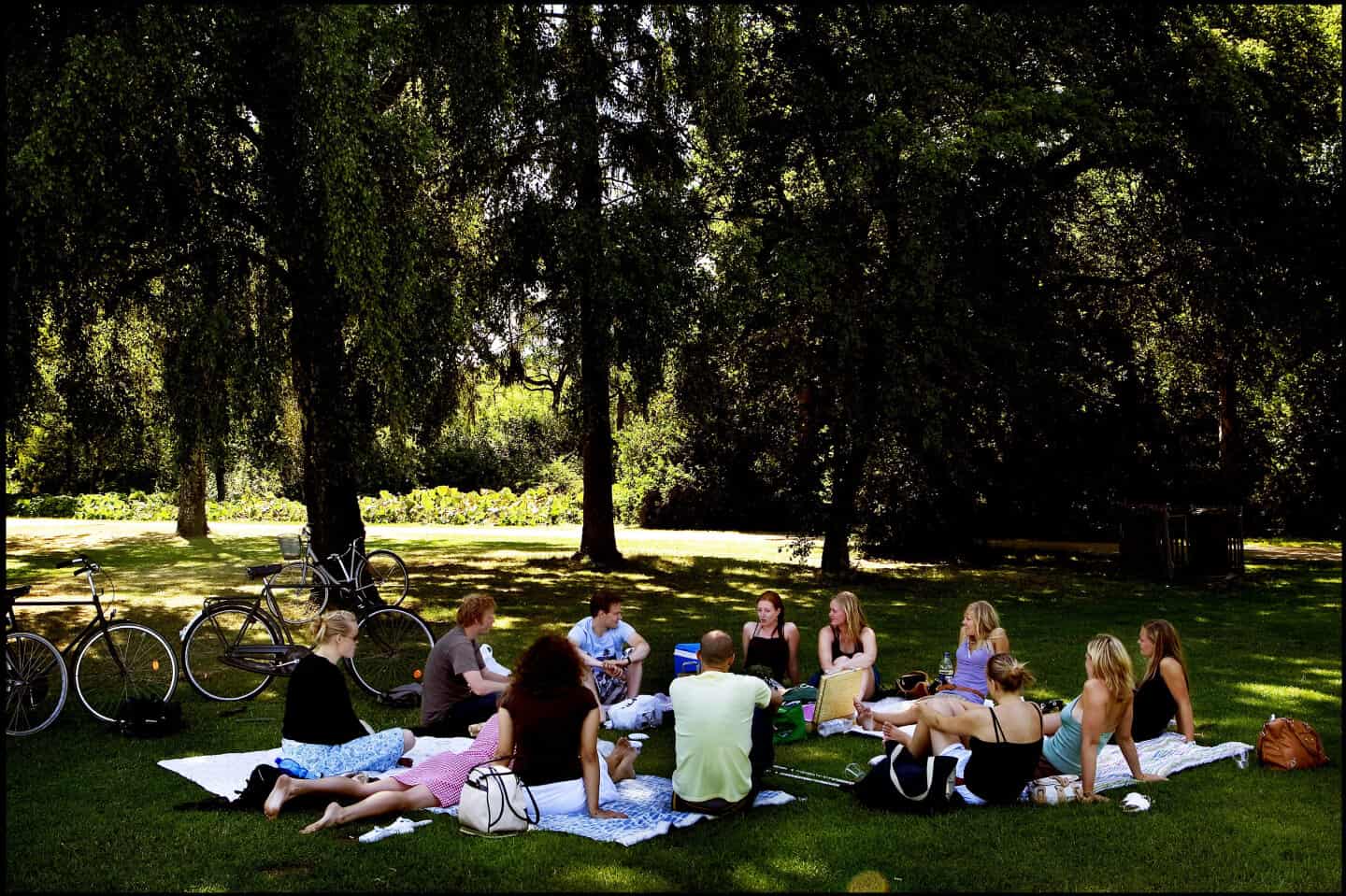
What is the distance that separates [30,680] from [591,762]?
511 centimetres

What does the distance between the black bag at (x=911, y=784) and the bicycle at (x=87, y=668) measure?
6138mm

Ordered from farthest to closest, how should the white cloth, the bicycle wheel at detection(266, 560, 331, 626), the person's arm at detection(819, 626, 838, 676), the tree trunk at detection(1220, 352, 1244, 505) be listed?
1. the tree trunk at detection(1220, 352, 1244, 505)
2. the bicycle wheel at detection(266, 560, 331, 626)
3. the person's arm at detection(819, 626, 838, 676)
4. the white cloth

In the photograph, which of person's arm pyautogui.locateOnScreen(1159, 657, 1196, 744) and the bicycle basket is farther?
the bicycle basket

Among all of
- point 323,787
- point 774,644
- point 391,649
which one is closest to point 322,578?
point 391,649

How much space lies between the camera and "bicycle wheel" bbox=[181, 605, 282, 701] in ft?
32.4

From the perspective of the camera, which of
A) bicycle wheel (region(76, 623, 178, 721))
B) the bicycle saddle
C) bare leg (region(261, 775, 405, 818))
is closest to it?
bare leg (region(261, 775, 405, 818))

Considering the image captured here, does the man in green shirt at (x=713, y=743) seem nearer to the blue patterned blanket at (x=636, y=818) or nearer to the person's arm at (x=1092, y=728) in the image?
the blue patterned blanket at (x=636, y=818)

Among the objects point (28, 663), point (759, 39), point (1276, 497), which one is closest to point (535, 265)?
point (759, 39)

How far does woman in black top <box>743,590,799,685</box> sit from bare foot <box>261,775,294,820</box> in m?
4.25

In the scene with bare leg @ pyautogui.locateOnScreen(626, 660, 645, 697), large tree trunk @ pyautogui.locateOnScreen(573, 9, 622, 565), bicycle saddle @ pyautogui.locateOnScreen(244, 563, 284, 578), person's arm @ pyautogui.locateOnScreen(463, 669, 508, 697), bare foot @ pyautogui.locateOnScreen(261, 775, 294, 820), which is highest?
large tree trunk @ pyautogui.locateOnScreen(573, 9, 622, 565)

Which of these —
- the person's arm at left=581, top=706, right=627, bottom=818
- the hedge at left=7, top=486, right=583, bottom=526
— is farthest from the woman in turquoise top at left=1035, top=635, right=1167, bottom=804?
the hedge at left=7, top=486, right=583, bottom=526

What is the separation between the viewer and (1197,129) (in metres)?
16.8

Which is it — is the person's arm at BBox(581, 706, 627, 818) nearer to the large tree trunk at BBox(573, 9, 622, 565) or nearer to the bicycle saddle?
the bicycle saddle

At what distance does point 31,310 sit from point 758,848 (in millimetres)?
9461
